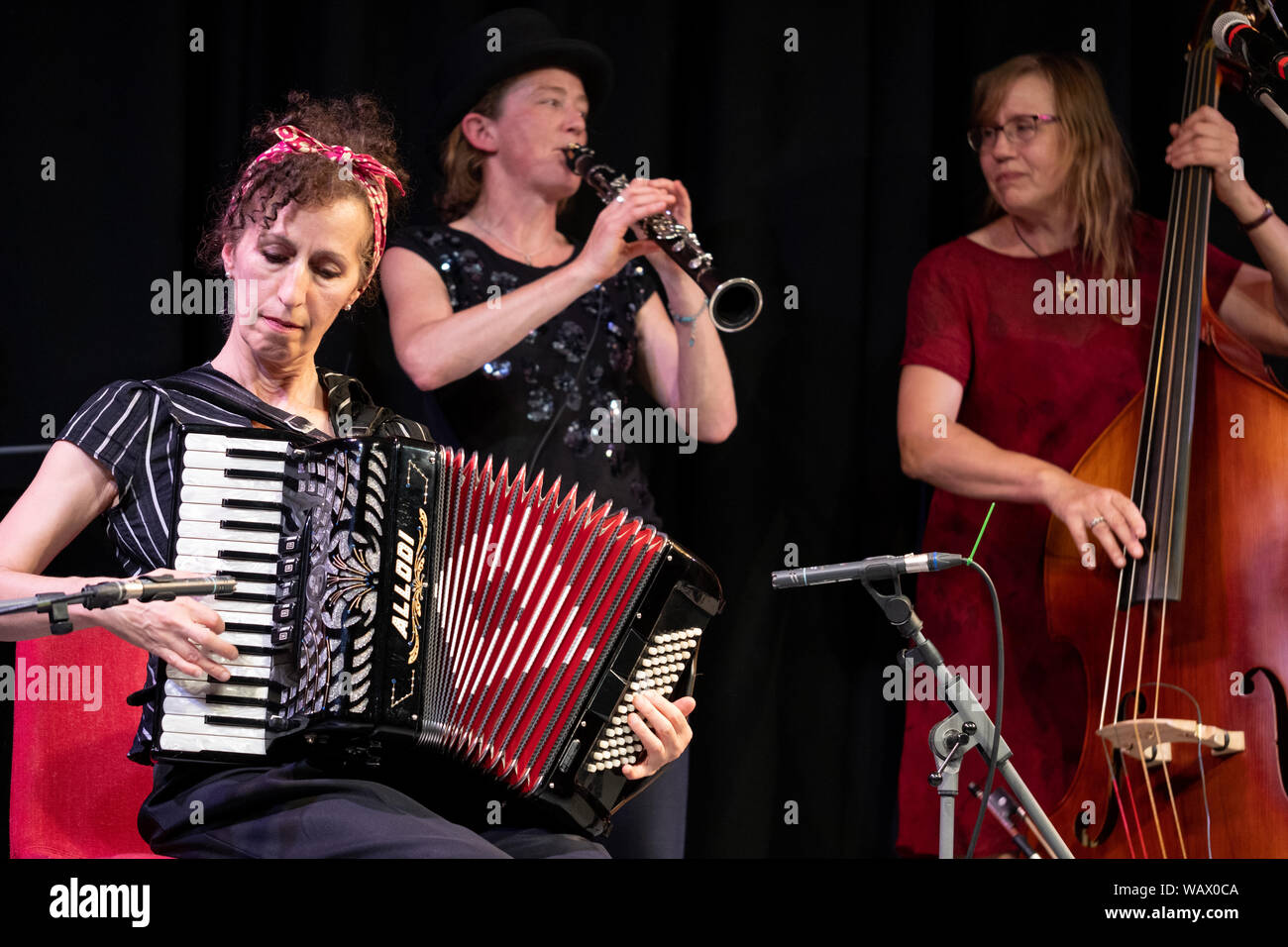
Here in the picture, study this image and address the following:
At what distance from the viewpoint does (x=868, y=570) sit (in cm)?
188

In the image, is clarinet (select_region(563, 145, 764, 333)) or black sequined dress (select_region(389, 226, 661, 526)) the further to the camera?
black sequined dress (select_region(389, 226, 661, 526))

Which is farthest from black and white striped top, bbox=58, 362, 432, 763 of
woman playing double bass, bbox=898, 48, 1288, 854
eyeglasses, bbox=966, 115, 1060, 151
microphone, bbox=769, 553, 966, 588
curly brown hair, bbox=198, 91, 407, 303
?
eyeglasses, bbox=966, 115, 1060, 151

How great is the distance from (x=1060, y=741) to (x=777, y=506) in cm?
78

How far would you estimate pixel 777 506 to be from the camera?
303 cm

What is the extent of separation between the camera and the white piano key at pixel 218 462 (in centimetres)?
202

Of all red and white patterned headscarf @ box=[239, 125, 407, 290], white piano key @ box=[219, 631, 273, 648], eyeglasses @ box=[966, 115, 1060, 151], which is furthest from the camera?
eyeglasses @ box=[966, 115, 1060, 151]

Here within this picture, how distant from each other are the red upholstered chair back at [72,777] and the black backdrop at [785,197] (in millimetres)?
719

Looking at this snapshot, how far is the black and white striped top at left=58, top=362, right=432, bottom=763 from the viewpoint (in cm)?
210

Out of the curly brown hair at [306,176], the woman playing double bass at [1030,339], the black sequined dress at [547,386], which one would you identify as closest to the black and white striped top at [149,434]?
the curly brown hair at [306,176]

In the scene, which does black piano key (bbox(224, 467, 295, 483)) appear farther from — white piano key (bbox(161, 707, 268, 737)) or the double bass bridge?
the double bass bridge

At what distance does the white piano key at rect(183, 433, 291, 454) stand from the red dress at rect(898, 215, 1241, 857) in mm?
1407

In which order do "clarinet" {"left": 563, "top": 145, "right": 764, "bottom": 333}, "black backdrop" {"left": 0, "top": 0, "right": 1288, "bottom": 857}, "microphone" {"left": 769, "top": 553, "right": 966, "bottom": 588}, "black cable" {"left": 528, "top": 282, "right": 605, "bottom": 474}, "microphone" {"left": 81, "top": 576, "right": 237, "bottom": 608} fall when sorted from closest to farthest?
"microphone" {"left": 81, "top": 576, "right": 237, "bottom": 608} → "microphone" {"left": 769, "top": 553, "right": 966, "bottom": 588} → "clarinet" {"left": 563, "top": 145, "right": 764, "bottom": 333} → "black cable" {"left": 528, "top": 282, "right": 605, "bottom": 474} → "black backdrop" {"left": 0, "top": 0, "right": 1288, "bottom": 857}

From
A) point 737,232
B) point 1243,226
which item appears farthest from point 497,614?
point 1243,226
